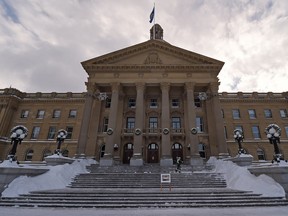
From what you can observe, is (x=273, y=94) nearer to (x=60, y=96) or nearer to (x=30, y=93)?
(x=60, y=96)

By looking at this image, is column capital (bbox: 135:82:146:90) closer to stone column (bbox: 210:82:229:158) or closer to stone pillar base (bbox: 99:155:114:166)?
stone column (bbox: 210:82:229:158)

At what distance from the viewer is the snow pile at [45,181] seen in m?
10.9

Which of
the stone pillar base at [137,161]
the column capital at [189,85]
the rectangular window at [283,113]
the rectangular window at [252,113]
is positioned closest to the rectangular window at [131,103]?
the column capital at [189,85]

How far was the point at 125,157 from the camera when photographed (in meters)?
26.3

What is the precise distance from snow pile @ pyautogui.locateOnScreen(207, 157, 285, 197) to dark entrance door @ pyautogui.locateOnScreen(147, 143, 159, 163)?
38.6ft

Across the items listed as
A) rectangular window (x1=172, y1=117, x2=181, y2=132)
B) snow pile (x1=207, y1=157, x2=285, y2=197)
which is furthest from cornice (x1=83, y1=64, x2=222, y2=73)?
snow pile (x1=207, y1=157, x2=285, y2=197)

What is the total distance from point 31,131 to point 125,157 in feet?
74.1

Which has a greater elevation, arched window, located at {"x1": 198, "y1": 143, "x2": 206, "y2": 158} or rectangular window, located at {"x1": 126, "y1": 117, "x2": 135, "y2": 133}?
rectangular window, located at {"x1": 126, "y1": 117, "x2": 135, "y2": 133}

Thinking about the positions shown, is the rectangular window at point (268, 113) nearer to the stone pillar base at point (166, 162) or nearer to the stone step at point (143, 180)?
the stone pillar base at point (166, 162)

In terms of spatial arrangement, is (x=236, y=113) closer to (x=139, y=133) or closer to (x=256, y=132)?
(x=256, y=132)

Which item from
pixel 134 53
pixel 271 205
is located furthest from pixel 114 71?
pixel 271 205

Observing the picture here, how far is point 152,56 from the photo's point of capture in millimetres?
28016

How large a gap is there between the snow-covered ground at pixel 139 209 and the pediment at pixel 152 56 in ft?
52.5

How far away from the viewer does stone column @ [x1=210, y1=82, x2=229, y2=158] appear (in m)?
22.9
